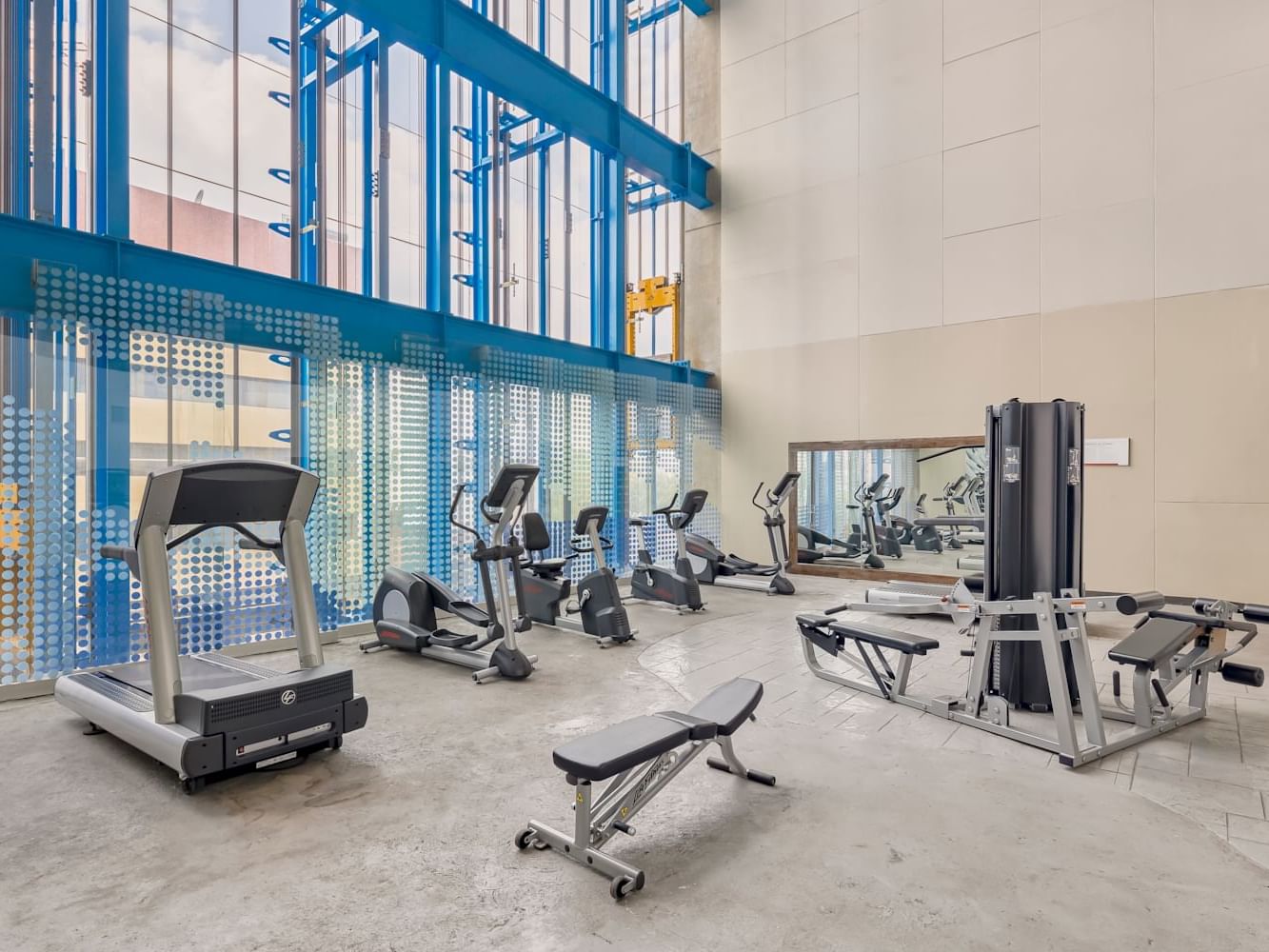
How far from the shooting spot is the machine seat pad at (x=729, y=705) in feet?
8.73

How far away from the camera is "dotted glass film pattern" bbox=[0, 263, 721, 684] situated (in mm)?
4027

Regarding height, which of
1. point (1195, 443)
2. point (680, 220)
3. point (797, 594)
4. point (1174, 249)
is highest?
point (680, 220)

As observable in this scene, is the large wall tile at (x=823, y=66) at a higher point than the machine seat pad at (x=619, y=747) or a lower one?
higher

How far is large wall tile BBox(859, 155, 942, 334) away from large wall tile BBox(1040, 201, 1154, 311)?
116 centimetres

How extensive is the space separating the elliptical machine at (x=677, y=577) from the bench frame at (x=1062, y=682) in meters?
2.74

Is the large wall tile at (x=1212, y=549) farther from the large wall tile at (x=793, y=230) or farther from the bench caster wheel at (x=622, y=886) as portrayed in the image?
the bench caster wheel at (x=622, y=886)

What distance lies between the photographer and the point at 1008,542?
3953 mm

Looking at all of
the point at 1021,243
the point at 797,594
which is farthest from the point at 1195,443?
the point at 797,594

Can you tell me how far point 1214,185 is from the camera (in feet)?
21.3

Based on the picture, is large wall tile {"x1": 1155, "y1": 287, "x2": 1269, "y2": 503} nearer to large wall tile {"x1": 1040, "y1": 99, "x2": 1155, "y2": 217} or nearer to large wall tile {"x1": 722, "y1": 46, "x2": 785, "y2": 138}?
large wall tile {"x1": 1040, "y1": 99, "x2": 1155, "y2": 217}

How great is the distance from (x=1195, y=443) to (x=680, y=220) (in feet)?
23.7

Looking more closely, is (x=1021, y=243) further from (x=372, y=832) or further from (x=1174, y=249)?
(x=372, y=832)

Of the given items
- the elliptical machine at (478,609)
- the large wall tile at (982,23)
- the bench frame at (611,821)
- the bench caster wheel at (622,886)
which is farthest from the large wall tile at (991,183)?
the bench caster wheel at (622,886)

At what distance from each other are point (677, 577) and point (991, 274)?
16.1ft
